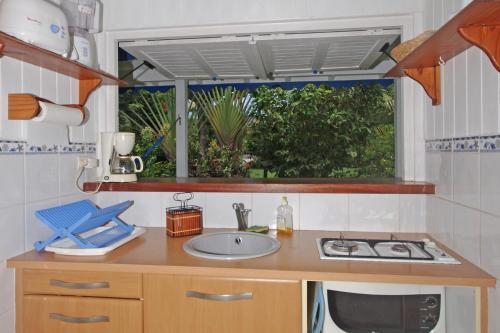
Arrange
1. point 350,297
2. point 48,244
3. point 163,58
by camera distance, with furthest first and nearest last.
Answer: point 163,58 < point 48,244 < point 350,297

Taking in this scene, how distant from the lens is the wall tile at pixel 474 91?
0.98m

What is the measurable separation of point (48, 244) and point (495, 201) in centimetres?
146

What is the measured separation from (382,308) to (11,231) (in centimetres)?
127

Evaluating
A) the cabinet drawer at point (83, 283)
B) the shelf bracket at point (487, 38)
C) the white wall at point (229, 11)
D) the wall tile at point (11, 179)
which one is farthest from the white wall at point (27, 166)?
the shelf bracket at point (487, 38)

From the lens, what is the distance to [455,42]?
1005 mm

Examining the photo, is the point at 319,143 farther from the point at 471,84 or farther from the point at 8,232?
the point at 8,232

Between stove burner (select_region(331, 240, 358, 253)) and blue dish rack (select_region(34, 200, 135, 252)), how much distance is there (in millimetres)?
851

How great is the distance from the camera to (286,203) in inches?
59.2

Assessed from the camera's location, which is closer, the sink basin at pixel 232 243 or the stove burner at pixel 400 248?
the stove burner at pixel 400 248

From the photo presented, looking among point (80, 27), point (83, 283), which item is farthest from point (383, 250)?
point (80, 27)

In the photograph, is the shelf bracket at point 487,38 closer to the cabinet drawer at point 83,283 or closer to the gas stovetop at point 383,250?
the gas stovetop at point 383,250

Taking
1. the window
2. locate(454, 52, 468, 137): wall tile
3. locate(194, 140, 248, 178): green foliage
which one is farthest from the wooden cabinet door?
locate(194, 140, 248, 178): green foliage

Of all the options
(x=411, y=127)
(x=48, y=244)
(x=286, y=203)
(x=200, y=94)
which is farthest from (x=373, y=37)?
(x=200, y=94)

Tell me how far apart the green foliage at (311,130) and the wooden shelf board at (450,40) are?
8.71 feet
